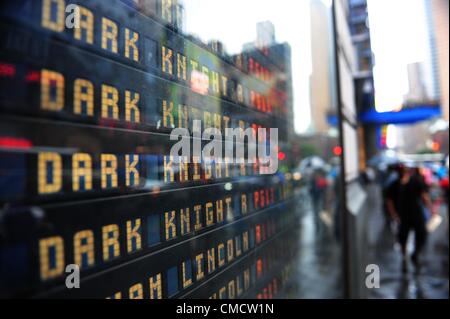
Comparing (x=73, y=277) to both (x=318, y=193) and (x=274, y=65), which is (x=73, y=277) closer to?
(x=274, y=65)

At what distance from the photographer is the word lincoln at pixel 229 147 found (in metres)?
1.20

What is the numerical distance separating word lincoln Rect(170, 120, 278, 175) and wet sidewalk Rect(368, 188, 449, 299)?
94.2 inches

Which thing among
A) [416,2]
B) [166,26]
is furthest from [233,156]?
[416,2]

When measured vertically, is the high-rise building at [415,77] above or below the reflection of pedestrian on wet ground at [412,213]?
above

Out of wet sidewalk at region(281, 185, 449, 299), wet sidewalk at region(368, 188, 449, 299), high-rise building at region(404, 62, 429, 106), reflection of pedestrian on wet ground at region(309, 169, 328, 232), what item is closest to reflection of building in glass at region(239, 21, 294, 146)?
high-rise building at region(404, 62, 429, 106)

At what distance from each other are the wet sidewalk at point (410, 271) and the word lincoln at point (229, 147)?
2.39 meters

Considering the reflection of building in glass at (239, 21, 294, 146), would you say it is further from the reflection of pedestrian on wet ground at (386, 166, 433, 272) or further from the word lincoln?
the reflection of pedestrian on wet ground at (386, 166, 433, 272)

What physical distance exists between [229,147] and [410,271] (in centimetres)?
471

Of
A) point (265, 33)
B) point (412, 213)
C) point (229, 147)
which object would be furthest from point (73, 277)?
point (412, 213)

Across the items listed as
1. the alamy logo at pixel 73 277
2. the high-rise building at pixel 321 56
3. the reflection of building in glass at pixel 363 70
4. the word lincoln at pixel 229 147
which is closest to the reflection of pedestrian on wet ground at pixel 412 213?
the reflection of building in glass at pixel 363 70

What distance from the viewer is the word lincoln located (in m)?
1.20

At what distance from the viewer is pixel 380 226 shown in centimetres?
905

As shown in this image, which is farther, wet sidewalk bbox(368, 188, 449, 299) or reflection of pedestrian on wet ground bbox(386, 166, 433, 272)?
reflection of pedestrian on wet ground bbox(386, 166, 433, 272)

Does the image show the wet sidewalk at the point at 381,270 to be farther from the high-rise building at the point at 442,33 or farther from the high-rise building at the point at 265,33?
the high-rise building at the point at 442,33
